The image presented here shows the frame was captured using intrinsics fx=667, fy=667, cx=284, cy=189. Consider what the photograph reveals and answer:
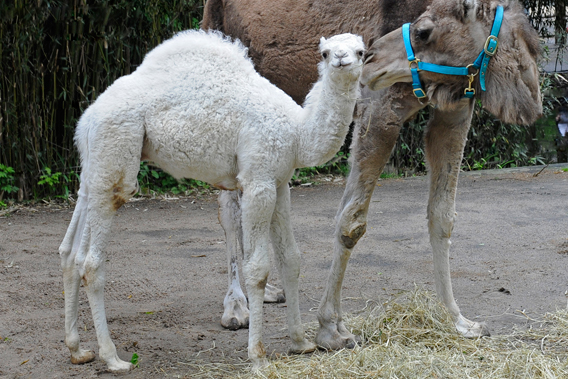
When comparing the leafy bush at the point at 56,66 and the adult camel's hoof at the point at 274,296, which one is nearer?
the adult camel's hoof at the point at 274,296

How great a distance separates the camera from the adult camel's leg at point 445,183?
3887 mm

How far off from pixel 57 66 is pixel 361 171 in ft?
16.6

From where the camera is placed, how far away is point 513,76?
11.4 ft

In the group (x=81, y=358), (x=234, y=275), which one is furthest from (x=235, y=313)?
(x=81, y=358)

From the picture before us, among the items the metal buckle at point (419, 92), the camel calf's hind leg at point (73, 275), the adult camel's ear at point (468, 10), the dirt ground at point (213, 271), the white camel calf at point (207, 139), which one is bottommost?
the dirt ground at point (213, 271)

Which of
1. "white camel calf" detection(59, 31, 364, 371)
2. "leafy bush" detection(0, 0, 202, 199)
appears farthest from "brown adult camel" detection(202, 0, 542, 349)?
"leafy bush" detection(0, 0, 202, 199)

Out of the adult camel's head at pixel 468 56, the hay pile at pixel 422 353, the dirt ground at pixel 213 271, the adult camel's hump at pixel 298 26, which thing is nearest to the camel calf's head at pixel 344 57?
the adult camel's head at pixel 468 56

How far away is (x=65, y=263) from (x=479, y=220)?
15.5 feet

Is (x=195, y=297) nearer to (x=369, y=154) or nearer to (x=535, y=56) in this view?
(x=369, y=154)

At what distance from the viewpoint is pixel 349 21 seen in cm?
402

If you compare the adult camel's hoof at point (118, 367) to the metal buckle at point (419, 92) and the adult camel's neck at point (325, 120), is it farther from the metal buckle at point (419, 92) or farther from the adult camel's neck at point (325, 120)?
the metal buckle at point (419, 92)

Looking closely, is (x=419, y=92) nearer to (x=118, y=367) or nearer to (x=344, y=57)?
(x=344, y=57)

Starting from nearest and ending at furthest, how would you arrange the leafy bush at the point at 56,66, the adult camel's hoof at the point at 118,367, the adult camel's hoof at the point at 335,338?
the adult camel's hoof at the point at 118,367 < the adult camel's hoof at the point at 335,338 < the leafy bush at the point at 56,66

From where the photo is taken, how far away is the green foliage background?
7344 mm
